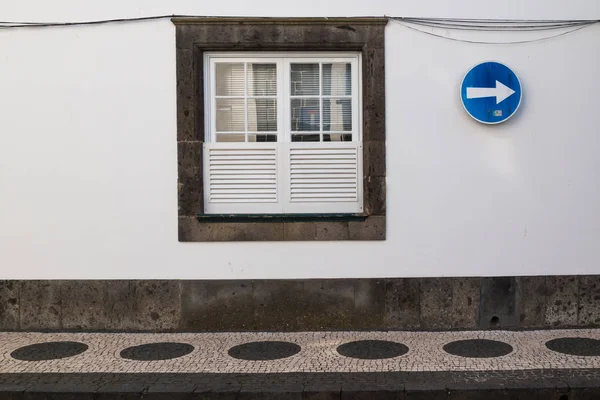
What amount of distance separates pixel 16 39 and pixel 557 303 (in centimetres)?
657

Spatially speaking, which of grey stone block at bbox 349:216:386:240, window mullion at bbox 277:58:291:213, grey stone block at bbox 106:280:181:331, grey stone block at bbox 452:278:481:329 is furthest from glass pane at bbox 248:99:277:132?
grey stone block at bbox 452:278:481:329

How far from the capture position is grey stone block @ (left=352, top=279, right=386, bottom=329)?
677 cm

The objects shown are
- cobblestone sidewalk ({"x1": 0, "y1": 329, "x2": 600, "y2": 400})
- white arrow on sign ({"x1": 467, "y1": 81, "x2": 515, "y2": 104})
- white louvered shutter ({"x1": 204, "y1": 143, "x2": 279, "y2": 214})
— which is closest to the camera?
cobblestone sidewalk ({"x1": 0, "y1": 329, "x2": 600, "y2": 400})

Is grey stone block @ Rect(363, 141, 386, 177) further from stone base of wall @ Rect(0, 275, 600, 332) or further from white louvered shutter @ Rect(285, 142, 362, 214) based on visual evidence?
stone base of wall @ Rect(0, 275, 600, 332)

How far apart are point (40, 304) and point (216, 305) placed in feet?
6.35

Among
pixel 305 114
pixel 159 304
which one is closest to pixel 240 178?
pixel 305 114

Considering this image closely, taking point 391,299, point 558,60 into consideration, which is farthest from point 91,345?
point 558,60

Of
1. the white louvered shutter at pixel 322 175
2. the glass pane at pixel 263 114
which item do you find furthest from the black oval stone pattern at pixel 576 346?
the glass pane at pixel 263 114

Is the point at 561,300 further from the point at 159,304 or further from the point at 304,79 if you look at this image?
the point at 159,304

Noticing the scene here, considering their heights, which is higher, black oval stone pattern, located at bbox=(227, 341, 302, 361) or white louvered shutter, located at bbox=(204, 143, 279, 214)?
white louvered shutter, located at bbox=(204, 143, 279, 214)

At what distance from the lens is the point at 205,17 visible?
664cm

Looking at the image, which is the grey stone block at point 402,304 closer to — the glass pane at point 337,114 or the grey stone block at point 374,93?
the grey stone block at point 374,93

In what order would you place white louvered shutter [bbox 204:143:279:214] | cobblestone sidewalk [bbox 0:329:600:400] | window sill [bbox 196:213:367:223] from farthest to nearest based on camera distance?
white louvered shutter [bbox 204:143:279:214] → window sill [bbox 196:213:367:223] → cobblestone sidewalk [bbox 0:329:600:400]

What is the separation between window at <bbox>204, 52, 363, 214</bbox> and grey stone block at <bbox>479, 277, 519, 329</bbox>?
5.45 feet
